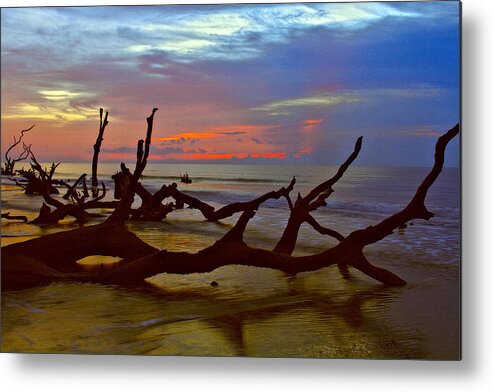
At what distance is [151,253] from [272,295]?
50 centimetres

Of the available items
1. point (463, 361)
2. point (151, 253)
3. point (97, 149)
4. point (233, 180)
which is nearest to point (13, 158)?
point (97, 149)

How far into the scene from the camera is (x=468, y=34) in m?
2.71

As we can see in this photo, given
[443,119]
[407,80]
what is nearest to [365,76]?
[407,80]

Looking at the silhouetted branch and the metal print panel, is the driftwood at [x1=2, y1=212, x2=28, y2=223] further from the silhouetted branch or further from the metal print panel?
the silhouetted branch

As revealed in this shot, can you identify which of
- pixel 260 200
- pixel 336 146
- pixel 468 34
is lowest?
pixel 260 200

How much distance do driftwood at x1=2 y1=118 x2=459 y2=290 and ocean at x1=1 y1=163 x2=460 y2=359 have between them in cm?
3

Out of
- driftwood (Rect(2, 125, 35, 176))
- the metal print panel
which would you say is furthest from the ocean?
driftwood (Rect(2, 125, 35, 176))

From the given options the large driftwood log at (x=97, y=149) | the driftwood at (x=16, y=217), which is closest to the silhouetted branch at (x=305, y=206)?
the large driftwood log at (x=97, y=149)

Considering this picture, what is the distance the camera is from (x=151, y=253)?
284cm

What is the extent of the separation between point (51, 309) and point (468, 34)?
1904 millimetres

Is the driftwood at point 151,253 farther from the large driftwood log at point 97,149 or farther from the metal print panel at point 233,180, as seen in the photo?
the large driftwood log at point 97,149

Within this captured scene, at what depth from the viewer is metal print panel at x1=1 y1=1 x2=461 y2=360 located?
271cm

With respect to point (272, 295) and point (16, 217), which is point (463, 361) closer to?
point (272, 295)

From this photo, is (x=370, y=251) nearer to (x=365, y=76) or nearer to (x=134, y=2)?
(x=365, y=76)
